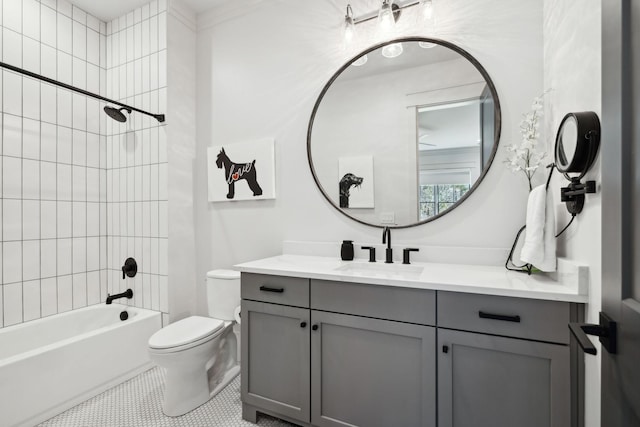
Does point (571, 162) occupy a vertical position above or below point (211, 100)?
below

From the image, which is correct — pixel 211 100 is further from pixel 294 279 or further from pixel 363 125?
pixel 294 279

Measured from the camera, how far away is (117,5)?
2.54 metres

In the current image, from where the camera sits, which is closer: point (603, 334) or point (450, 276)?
point (603, 334)

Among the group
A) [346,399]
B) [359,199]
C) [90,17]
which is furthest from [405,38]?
[90,17]

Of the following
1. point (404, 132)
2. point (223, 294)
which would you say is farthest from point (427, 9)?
point (223, 294)

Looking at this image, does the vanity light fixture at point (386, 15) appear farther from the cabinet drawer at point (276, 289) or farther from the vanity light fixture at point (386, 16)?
the cabinet drawer at point (276, 289)

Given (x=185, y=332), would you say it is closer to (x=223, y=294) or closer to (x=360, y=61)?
(x=223, y=294)

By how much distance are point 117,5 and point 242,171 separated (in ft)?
5.93

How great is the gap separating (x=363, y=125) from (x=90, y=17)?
2674 mm

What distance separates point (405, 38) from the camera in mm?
1834

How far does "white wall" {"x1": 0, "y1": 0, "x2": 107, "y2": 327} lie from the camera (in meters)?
2.17

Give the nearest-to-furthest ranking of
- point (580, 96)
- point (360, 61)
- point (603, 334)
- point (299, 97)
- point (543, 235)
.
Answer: point (603, 334) < point (580, 96) < point (543, 235) < point (360, 61) < point (299, 97)

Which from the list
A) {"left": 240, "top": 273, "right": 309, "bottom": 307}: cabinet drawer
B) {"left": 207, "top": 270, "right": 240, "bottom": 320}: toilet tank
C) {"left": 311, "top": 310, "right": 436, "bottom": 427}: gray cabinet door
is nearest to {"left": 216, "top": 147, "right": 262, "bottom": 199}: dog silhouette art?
{"left": 207, "top": 270, "right": 240, "bottom": 320}: toilet tank

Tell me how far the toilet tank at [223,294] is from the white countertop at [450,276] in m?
0.49
